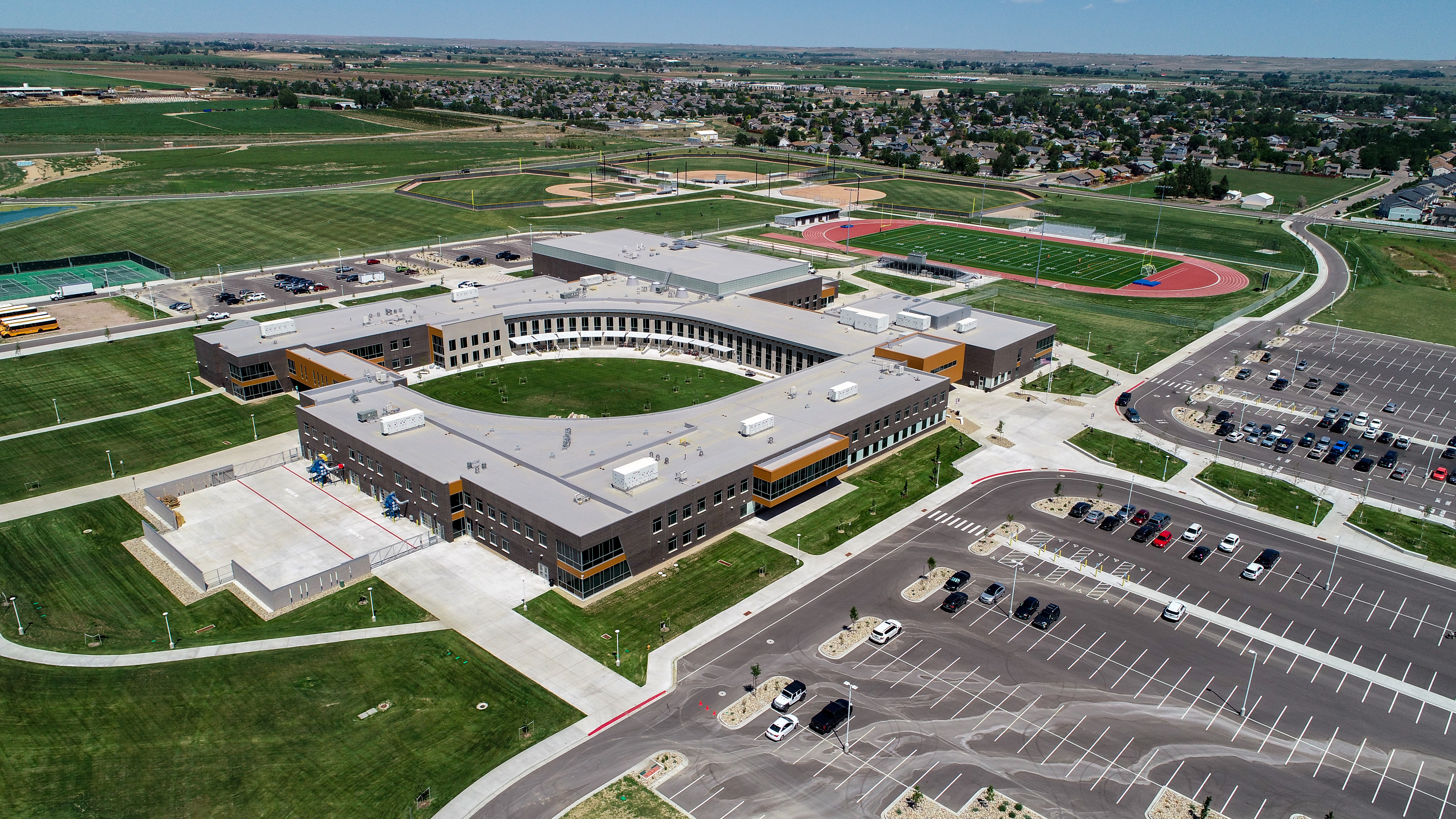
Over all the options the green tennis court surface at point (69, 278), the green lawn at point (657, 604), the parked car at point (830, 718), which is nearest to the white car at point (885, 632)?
the parked car at point (830, 718)

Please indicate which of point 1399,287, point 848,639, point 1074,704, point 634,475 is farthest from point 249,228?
point 1399,287

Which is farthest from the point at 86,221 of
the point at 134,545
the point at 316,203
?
the point at 134,545

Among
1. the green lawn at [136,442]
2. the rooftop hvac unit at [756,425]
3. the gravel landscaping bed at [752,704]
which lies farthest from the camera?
the green lawn at [136,442]

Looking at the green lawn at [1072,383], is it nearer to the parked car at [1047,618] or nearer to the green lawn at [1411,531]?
the green lawn at [1411,531]

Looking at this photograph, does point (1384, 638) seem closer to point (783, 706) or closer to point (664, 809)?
point (783, 706)

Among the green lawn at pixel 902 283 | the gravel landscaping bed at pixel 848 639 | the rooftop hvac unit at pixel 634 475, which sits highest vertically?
the green lawn at pixel 902 283

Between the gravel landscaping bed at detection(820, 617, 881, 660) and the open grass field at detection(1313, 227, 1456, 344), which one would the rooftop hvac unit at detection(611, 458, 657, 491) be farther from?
the open grass field at detection(1313, 227, 1456, 344)
